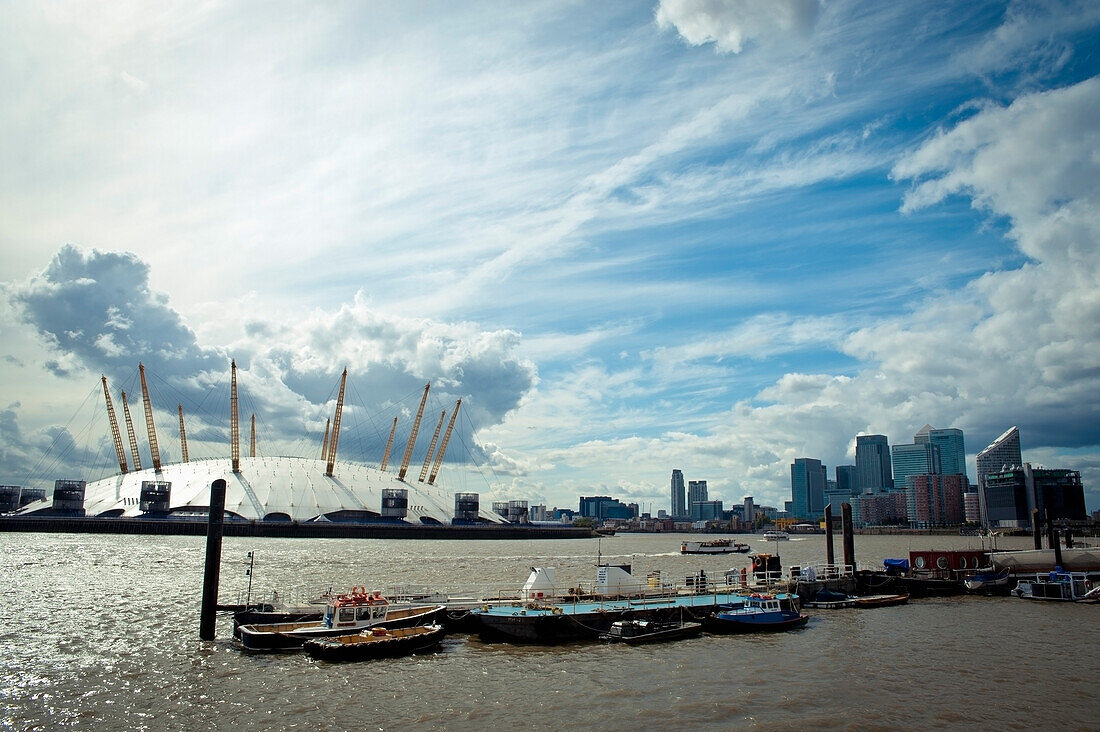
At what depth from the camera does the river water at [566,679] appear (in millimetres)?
27422

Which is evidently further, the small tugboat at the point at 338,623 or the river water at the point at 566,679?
the small tugboat at the point at 338,623

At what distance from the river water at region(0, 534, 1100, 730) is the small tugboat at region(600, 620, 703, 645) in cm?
97

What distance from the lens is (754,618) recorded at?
46.6 metres

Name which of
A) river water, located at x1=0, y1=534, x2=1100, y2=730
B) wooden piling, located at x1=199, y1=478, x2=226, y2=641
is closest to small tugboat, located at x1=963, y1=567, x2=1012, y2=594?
river water, located at x1=0, y1=534, x2=1100, y2=730

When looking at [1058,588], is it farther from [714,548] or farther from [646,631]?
[714,548]

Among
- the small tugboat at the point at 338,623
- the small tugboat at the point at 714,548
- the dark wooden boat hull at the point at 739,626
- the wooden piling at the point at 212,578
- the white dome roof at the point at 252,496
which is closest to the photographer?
the small tugboat at the point at 338,623

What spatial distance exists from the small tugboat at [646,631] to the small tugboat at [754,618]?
2.17m

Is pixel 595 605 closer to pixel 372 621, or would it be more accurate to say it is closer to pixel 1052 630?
pixel 372 621

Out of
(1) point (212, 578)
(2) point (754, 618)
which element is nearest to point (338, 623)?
(1) point (212, 578)

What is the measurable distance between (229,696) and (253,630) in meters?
8.84

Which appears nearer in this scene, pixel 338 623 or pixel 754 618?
pixel 338 623

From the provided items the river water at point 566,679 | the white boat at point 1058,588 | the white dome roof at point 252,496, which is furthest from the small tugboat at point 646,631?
the white dome roof at point 252,496

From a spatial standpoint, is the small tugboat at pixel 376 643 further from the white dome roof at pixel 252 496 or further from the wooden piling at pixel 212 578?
the white dome roof at pixel 252 496

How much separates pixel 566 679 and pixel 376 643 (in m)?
10.1
